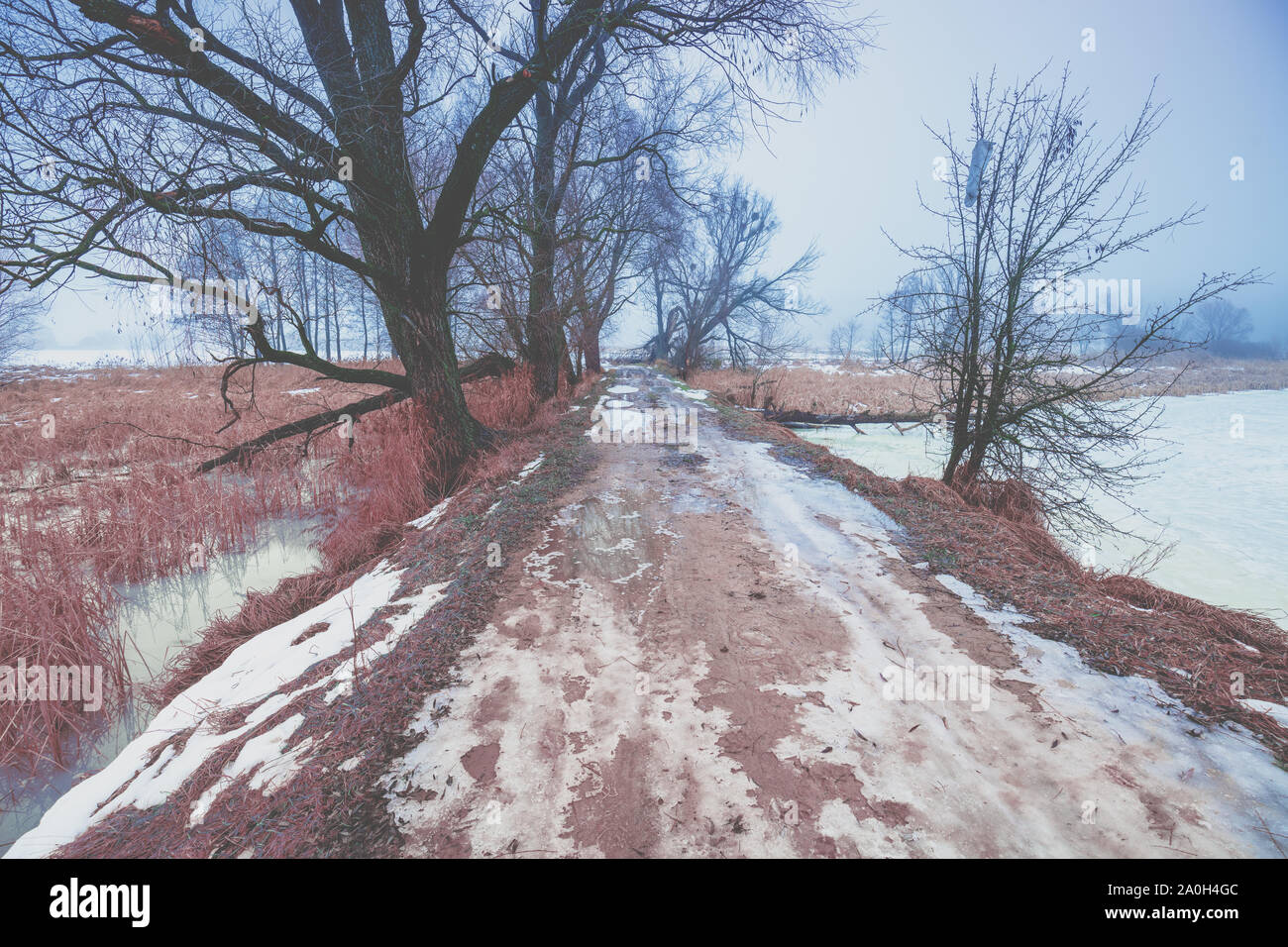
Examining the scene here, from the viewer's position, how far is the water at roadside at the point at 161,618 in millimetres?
2584

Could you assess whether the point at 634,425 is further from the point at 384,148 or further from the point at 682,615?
the point at 682,615

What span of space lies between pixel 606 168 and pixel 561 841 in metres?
13.3

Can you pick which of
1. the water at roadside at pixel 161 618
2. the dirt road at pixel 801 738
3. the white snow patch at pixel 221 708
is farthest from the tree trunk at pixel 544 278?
the dirt road at pixel 801 738

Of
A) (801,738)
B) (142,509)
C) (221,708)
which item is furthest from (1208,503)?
(142,509)

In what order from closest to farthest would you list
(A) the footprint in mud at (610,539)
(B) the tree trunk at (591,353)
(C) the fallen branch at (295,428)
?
(A) the footprint in mud at (610,539) < (C) the fallen branch at (295,428) < (B) the tree trunk at (591,353)

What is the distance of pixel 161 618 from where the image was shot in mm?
4145

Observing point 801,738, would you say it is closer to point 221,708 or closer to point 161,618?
point 221,708

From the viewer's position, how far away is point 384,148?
18.1ft

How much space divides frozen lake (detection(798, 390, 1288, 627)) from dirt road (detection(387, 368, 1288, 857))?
9.79 ft

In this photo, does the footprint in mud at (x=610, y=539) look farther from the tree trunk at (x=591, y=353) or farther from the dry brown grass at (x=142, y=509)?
the tree trunk at (x=591, y=353)

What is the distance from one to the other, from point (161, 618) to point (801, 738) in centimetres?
515

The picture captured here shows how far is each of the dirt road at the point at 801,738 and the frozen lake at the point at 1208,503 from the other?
298 centimetres
